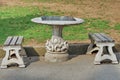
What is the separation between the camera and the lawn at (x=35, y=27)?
11.4 metres

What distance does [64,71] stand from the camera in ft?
25.1

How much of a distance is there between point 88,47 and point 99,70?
5.04 feet

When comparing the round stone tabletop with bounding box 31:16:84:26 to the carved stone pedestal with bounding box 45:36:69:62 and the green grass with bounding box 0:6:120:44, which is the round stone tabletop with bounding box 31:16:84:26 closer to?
the carved stone pedestal with bounding box 45:36:69:62

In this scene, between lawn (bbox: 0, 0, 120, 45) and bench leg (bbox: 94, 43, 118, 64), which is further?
lawn (bbox: 0, 0, 120, 45)

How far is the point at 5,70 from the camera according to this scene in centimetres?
778

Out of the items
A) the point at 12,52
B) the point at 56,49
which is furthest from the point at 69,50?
the point at 12,52

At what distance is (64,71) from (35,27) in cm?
547

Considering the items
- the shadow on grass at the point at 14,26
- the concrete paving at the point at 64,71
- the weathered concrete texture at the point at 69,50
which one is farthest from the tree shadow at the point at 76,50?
the shadow on grass at the point at 14,26

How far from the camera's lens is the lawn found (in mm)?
11383

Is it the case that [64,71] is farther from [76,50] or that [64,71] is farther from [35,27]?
[35,27]

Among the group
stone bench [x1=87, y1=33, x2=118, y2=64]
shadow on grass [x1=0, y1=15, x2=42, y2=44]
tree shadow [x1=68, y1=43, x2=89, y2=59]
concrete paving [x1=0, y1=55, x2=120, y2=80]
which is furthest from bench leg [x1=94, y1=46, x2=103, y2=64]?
shadow on grass [x1=0, y1=15, x2=42, y2=44]

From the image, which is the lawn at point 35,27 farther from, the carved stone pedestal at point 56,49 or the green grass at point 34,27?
the carved stone pedestal at point 56,49

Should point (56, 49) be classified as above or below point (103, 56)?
above

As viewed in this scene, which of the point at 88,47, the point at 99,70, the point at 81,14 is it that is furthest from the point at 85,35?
the point at 81,14
